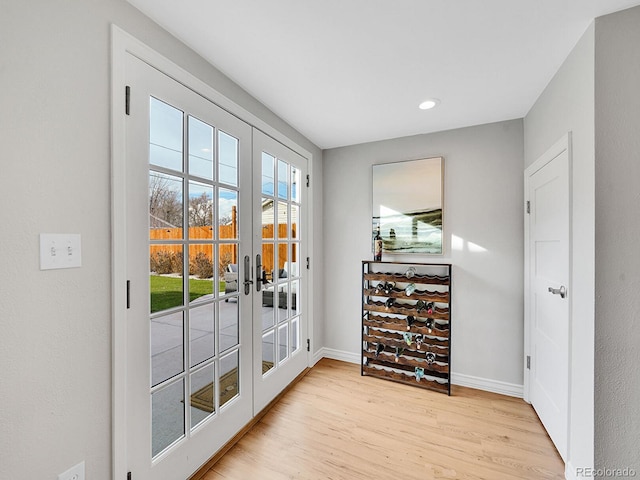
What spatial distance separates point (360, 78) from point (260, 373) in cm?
212

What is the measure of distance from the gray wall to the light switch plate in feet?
7.06

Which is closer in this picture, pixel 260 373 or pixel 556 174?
pixel 556 174

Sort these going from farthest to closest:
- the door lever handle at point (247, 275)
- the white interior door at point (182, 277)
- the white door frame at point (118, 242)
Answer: the door lever handle at point (247, 275), the white interior door at point (182, 277), the white door frame at point (118, 242)

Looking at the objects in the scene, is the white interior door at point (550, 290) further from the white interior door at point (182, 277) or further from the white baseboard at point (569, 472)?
the white interior door at point (182, 277)

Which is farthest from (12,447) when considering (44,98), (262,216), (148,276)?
(262,216)

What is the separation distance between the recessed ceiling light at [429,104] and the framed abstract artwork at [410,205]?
562mm

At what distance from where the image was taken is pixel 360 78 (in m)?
1.76

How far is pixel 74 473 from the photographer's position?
3.41ft

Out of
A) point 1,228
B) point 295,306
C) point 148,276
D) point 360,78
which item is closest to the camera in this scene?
point 1,228

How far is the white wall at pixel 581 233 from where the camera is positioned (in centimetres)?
129

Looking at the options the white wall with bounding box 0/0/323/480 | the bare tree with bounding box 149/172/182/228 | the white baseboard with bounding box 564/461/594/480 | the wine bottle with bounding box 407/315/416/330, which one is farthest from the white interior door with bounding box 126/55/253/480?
the white baseboard with bounding box 564/461/594/480

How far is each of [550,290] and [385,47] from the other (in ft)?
5.70

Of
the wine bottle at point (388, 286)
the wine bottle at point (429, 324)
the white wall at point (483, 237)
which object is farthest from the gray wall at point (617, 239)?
the wine bottle at point (388, 286)

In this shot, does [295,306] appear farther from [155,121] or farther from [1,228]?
[1,228]
